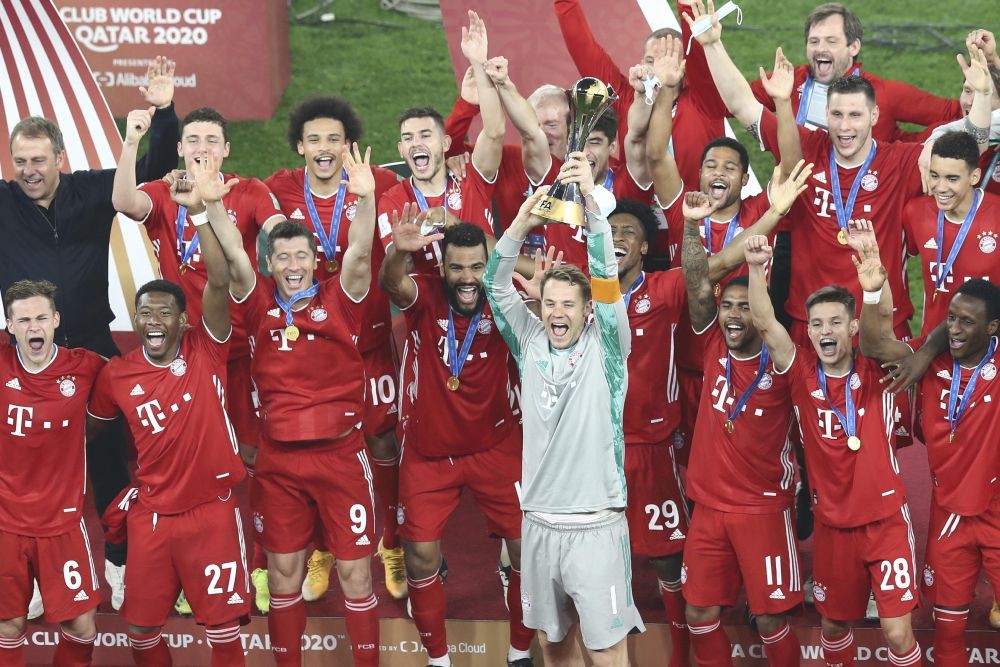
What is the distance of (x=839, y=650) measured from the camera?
6215 mm

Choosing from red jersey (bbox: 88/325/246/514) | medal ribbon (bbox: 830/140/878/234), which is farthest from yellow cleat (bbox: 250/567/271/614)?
medal ribbon (bbox: 830/140/878/234)

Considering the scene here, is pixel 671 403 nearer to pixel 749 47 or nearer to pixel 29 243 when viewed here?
pixel 29 243

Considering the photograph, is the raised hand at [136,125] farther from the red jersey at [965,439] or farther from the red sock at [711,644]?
the red jersey at [965,439]

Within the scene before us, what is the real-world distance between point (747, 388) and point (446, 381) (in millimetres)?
1339

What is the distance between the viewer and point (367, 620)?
6398mm

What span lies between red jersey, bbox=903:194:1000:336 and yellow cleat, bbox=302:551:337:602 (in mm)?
3074

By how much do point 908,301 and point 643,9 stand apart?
3382 millimetres

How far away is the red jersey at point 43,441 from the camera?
20.4 ft

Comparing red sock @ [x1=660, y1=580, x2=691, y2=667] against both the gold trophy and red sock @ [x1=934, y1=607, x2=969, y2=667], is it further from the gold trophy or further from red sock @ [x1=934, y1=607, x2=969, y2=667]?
the gold trophy

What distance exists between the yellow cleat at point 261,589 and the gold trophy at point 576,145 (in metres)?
2.55

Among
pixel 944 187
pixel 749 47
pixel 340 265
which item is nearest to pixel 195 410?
pixel 340 265

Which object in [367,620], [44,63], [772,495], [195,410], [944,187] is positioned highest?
[44,63]

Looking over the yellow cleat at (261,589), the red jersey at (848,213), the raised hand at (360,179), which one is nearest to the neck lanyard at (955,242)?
the red jersey at (848,213)

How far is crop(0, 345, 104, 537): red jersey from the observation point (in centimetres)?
621
